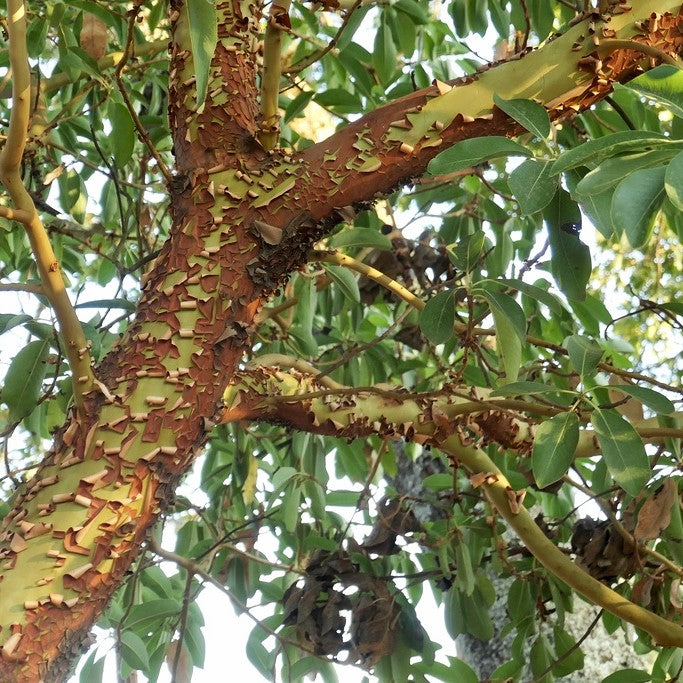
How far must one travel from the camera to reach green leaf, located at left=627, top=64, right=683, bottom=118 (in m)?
0.64

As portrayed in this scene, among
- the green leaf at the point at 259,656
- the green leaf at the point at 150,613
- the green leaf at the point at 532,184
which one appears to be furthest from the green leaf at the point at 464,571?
the green leaf at the point at 532,184

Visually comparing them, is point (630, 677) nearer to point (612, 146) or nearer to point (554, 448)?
point (554, 448)

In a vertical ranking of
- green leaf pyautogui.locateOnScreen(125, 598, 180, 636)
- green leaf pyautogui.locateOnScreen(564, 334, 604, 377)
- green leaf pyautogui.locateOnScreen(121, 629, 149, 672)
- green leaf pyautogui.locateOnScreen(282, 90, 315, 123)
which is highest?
green leaf pyautogui.locateOnScreen(282, 90, 315, 123)

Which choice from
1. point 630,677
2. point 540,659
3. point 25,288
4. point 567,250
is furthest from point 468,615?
point 25,288

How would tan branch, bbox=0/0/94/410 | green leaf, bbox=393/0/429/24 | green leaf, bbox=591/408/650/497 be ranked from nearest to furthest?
tan branch, bbox=0/0/94/410, green leaf, bbox=591/408/650/497, green leaf, bbox=393/0/429/24

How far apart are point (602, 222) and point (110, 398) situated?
0.53 m

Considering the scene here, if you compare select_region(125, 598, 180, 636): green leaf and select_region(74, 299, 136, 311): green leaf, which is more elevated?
select_region(74, 299, 136, 311): green leaf

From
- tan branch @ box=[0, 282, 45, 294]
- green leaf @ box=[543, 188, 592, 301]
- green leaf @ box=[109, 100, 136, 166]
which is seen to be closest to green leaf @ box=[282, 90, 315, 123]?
green leaf @ box=[109, 100, 136, 166]

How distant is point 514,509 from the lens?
3.56 ft

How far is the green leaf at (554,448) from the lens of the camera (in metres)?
0.92

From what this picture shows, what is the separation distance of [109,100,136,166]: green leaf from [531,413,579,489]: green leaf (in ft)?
2.54

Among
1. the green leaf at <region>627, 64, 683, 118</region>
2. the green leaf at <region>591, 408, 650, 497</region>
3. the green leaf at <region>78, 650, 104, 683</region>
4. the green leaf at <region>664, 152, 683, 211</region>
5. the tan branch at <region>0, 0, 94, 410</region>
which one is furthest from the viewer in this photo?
the green leaf at <region>78, 650, 104, 683</region>

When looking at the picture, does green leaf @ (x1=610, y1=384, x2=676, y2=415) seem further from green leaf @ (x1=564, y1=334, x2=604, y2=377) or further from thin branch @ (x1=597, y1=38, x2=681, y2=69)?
thin branch @ (x1=597, y1=38, x2=681, y2=69)

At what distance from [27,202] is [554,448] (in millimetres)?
630
